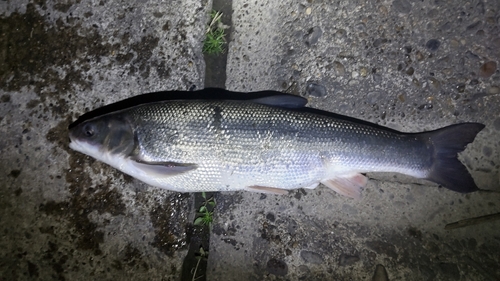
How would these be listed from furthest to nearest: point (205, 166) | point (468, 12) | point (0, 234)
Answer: point (468, 12) < point (0, 234) < point (205, 166)

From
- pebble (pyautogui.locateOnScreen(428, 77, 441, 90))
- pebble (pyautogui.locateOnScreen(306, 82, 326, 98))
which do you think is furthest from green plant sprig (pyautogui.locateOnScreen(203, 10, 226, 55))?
pebble (pyautogui.locateOnScreen(428, 77, 441, 90))

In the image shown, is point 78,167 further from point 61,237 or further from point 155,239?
point 155,239

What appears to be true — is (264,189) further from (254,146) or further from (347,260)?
(347,260)

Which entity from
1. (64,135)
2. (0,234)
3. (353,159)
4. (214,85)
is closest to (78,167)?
(64,135)

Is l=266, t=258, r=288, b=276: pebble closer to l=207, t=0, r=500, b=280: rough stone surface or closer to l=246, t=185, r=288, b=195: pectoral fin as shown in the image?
l=207, t=0, r=500, b=280: rough stone surface

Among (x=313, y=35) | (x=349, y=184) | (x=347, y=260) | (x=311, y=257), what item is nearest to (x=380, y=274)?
(x=347, y=260)
